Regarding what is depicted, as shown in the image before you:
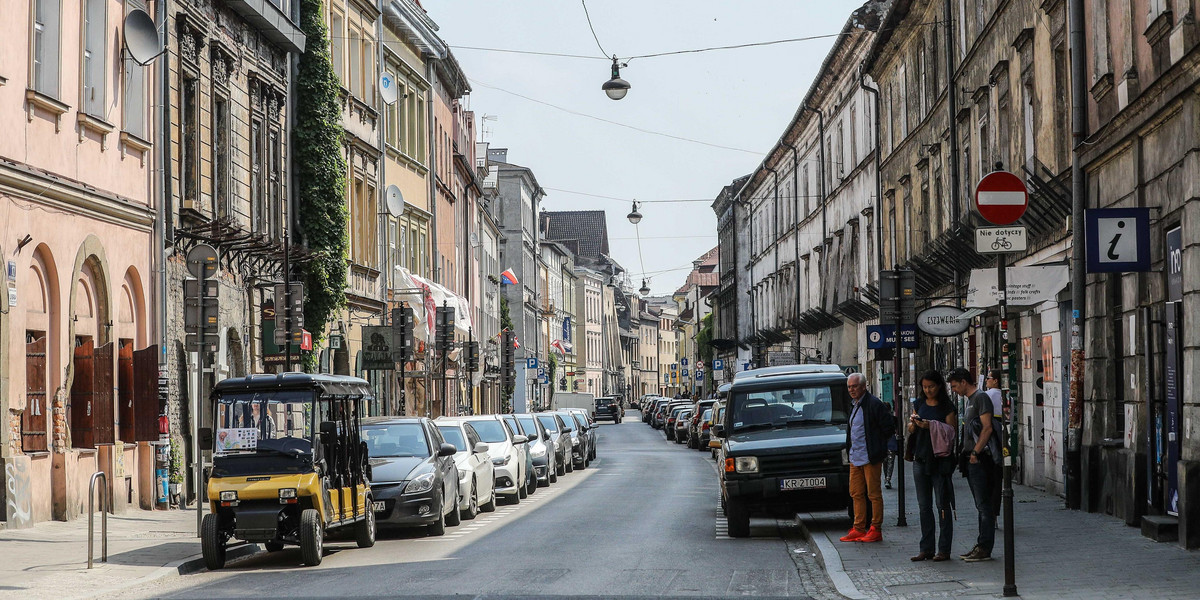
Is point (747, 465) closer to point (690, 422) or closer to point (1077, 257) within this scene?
point (1077, 257)

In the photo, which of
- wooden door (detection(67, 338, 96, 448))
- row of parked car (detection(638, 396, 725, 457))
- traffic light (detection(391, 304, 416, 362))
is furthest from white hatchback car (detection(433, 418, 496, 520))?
A: row of parked car (detection(638, 396, 725, 457))

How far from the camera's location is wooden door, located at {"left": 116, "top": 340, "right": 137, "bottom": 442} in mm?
22281

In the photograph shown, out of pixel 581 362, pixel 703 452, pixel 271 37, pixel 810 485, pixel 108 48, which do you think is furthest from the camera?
pixel 581 362

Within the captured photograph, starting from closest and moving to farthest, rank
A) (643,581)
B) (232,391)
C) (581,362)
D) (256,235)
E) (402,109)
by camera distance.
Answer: (643,581) → (232,391) → (256,235) → (402,109) → (581,362)

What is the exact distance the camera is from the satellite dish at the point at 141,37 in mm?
22438

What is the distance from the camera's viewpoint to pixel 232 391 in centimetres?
1573

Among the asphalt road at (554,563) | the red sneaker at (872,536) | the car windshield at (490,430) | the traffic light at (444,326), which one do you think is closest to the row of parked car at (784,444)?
the asphalt road at (554,563)

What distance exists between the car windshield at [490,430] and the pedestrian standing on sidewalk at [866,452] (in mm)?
12931

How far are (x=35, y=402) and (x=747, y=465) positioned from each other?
926 centimetres

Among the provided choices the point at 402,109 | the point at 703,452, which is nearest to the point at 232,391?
the point at 402,109

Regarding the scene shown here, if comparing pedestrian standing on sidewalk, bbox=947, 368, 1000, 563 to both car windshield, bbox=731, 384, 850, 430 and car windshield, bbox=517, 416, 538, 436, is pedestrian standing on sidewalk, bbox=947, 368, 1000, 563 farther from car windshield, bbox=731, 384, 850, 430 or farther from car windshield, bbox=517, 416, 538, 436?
car windshield, bbox=517, 416, 538, 436

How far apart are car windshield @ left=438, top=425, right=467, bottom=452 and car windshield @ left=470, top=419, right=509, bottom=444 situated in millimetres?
4353

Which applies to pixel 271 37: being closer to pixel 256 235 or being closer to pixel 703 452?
pixel 256 235

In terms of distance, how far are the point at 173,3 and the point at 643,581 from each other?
51.6ft
